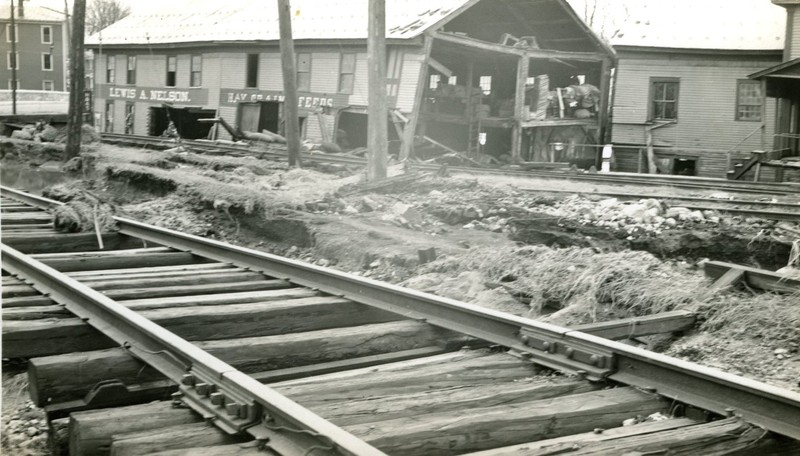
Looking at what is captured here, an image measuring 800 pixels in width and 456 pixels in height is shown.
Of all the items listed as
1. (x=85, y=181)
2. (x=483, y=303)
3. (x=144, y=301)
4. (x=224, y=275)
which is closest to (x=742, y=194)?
(x=483, y=303)

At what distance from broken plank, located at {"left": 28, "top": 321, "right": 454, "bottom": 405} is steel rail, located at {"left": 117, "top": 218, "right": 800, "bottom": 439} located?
218 millimetres

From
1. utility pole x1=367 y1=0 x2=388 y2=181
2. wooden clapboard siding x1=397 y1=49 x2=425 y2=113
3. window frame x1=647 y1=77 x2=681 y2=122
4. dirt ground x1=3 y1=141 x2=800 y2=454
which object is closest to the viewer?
dirt ground x1=3 y1=141 x2=800 y2=454

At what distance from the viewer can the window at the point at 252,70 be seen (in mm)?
32344

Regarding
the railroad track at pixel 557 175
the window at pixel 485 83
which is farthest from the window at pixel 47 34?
the window at pixel 485 83

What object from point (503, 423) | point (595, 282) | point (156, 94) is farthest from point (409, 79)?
Answer: point (503, 423)

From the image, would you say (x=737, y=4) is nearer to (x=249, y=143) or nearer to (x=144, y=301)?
(x=249, y=143)

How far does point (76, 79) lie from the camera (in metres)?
21.0

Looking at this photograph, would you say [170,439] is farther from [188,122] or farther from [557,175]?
[188,122]

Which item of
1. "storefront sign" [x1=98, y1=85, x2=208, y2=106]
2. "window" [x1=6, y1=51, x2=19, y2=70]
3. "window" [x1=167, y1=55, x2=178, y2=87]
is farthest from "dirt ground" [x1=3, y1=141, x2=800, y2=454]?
"window" [x1=167, y1=55, x2=178, y2=87]

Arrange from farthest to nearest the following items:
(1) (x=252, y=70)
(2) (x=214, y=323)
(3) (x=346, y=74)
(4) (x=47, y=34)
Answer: (1) (x=252, y=70), (3) (x=346, y=74), (4) (x=47, y=34), (2) (x=214, y=323)

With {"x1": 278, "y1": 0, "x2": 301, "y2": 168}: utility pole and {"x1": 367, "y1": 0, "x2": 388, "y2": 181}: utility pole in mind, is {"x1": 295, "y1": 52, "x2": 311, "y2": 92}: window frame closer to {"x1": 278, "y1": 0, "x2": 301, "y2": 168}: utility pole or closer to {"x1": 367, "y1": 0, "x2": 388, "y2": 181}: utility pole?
{"x1": 278, "y1": 0, "x2": 301, "y2": 168}: utility pole

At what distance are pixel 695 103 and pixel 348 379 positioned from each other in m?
27.7

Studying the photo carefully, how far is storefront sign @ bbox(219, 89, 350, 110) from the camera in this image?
94.8 ft

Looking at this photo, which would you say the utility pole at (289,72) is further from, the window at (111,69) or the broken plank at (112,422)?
the window at (111,69)
